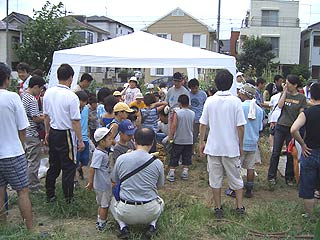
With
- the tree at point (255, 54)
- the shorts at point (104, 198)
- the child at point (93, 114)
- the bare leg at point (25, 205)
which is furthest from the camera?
the tree at point (255, 54)

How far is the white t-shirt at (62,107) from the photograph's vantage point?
16.1 ft

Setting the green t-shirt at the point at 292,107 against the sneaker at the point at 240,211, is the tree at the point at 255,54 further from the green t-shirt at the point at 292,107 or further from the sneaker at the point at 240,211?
the sneaker at the point at 240,211

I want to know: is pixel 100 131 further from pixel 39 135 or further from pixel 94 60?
pixel 94 60

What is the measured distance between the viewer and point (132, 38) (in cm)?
867

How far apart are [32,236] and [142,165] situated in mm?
1228

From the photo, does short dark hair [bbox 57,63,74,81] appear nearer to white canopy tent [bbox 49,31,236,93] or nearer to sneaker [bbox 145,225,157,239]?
sneaker [bbox 145,225,157,239]

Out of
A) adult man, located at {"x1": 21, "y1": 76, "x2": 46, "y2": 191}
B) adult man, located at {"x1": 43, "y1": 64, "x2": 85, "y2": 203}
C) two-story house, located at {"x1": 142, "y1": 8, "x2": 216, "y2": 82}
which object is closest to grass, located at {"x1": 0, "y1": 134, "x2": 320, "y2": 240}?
adult man, located at {"x1": 21, "y1": 76, "x2": 46, "y2": 191}

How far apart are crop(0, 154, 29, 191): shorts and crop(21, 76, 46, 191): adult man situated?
4.82ft

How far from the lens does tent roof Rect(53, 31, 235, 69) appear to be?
7.73 meters

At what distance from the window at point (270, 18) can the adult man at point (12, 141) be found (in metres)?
36.3

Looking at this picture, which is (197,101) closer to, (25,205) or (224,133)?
(224,133)

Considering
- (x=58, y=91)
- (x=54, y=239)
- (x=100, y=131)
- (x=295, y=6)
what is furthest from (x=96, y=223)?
(x=295, y=6)

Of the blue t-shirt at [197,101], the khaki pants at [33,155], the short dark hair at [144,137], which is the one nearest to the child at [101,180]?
the short dark hair at [144,137]

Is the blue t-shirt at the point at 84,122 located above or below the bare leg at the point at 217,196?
above
